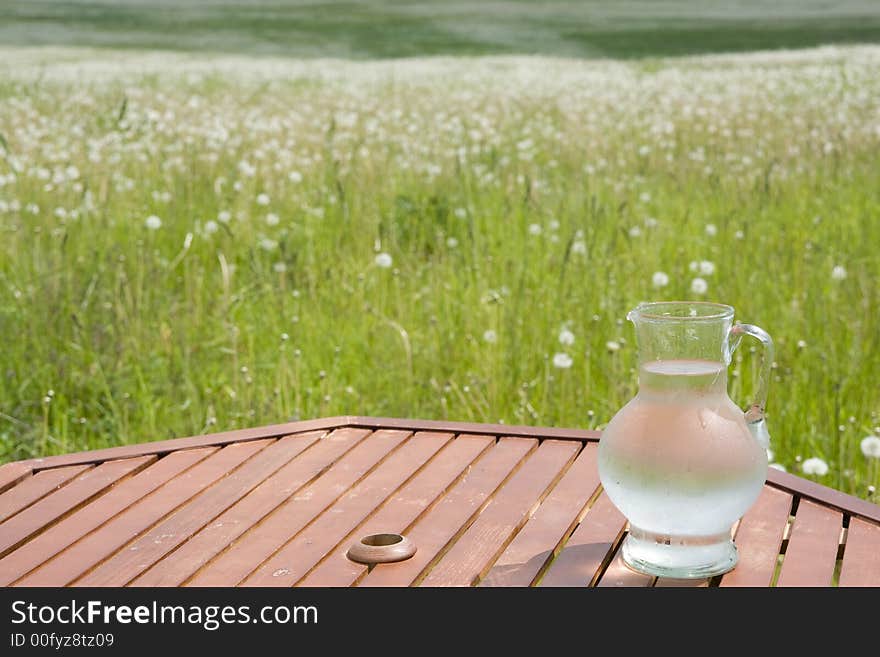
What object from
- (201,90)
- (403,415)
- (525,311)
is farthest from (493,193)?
(201,90)

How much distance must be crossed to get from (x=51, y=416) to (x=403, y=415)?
0.95 meters

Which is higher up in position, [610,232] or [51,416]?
[610,232]

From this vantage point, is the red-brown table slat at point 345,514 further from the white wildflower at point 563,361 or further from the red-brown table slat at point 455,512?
the white wildflower at point 563,361

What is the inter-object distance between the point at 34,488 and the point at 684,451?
958mm

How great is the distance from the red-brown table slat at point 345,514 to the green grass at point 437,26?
52.4 ft

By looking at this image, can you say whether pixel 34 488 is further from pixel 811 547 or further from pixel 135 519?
pixel 811 547

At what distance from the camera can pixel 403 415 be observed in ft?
9.83

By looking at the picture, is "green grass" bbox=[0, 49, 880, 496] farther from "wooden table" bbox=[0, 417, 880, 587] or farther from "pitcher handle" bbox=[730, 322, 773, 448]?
"pitcher handle" bbox=[730, 322, 773, 448]

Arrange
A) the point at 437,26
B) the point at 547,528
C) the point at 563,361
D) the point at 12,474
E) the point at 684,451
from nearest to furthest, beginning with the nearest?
1. the point at 684,451
2. the point at 547,528
3. the point at 12,474
4. the point at 563,361
5. the point at 437,26

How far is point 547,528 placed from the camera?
148 centimetres

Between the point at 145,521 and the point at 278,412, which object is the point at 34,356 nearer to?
the point at 278,412

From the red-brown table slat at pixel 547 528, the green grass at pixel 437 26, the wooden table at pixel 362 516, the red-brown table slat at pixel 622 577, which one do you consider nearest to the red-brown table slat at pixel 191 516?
the wooden table at pixel 362 516

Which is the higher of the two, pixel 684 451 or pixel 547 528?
pixel 684 451

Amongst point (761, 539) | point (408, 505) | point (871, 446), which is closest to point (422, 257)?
point (871, 446)
